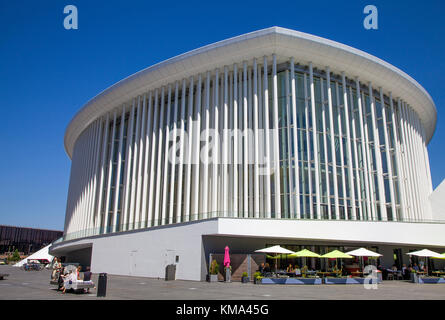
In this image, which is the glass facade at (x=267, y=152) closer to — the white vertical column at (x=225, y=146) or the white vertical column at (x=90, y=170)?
the white vertical column at (x=225, y=146)

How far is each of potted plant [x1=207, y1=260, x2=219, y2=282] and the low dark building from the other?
97.1 m

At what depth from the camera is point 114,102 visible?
44.6m

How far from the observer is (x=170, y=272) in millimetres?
27016

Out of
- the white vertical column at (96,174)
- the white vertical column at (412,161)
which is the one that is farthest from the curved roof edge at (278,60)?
the white vertical column at (96,174)

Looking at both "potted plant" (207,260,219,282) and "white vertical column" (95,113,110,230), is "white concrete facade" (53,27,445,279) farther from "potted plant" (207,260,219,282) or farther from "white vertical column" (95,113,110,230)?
"white vertical column" (95,113,110,230)

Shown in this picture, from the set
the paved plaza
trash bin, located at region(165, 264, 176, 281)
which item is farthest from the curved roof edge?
the paved plaza

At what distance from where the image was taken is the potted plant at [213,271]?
26.1 m

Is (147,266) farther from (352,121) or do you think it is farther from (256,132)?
(352,121)

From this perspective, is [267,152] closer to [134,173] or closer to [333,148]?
[333,148]

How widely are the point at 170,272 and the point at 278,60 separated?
71.4 feet
